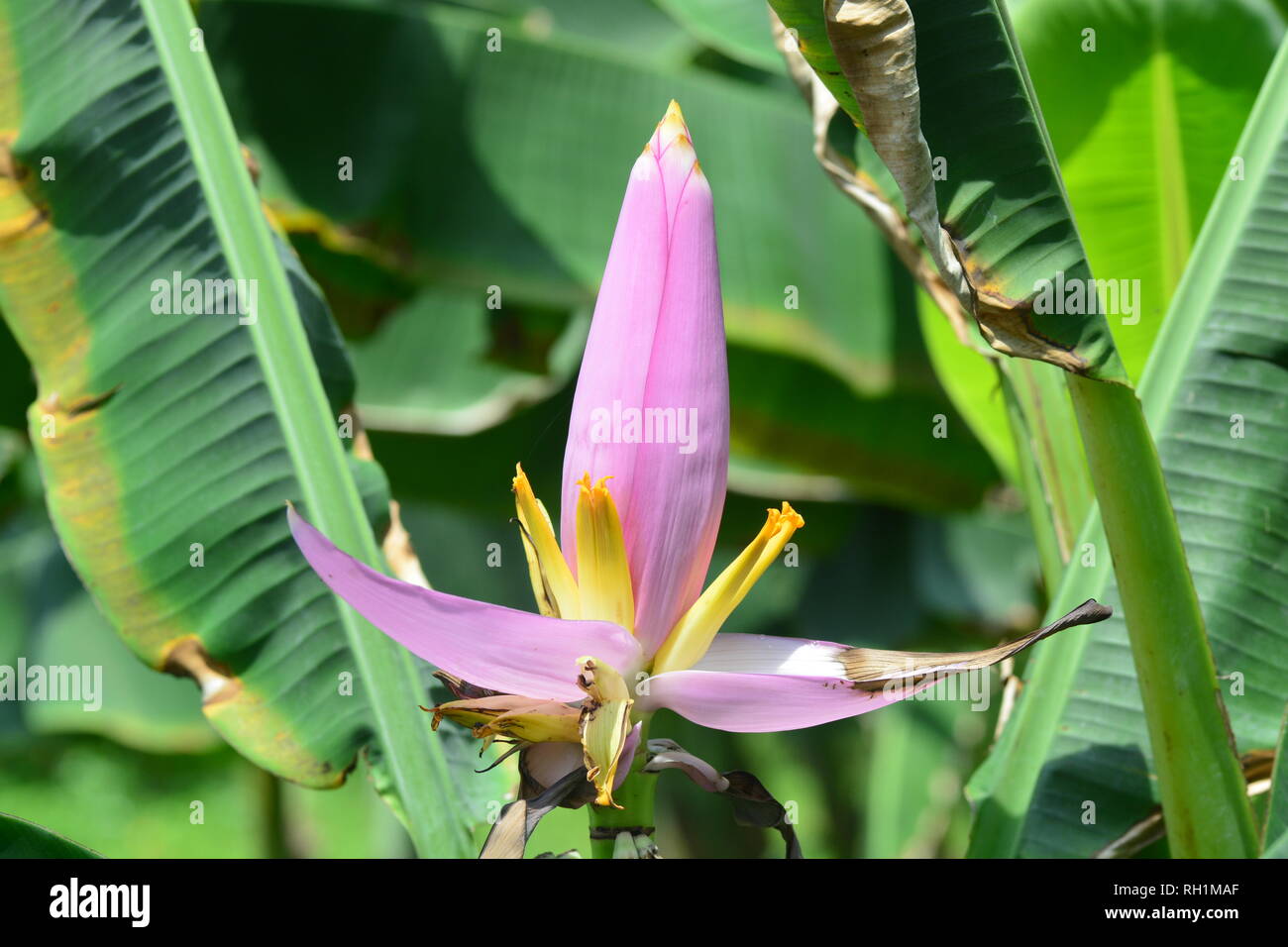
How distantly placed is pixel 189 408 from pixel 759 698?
469 mm

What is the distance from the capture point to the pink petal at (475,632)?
1.39ft

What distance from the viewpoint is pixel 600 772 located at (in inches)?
17.5

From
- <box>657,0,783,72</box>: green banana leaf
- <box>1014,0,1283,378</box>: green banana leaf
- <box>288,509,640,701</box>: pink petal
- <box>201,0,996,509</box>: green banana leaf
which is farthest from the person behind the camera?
<box>201,0,996,509</box>: green banana leaf

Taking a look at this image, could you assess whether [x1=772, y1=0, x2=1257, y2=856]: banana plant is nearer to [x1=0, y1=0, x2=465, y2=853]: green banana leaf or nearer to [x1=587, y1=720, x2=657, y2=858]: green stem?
[x1=587, y1=720, x2=657, y2=858]: green stem

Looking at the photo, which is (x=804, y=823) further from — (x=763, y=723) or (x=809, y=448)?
(x=763, y=723)

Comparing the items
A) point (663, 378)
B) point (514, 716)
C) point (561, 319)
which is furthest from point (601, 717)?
point (561, 319)

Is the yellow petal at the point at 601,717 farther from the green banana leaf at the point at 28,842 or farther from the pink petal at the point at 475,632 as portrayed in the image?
the green banana leaf at the point at 28,842

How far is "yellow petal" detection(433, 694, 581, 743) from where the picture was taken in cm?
45

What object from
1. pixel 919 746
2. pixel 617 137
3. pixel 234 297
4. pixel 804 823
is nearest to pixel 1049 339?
pixel 234 297

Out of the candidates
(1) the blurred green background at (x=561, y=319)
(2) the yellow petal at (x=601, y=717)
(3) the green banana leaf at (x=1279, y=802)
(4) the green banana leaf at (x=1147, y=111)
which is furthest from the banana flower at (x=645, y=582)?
(1) the blurred green background at (x=561, y=319)

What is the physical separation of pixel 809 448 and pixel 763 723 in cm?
132

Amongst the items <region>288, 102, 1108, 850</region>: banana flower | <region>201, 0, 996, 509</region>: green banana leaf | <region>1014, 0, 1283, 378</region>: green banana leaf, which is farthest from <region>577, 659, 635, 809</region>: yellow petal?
<region>201, 0, 996, 509</region>: green banana leaf

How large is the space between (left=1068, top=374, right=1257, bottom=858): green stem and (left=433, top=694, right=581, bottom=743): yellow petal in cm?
28

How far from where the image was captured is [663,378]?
0.46 m
